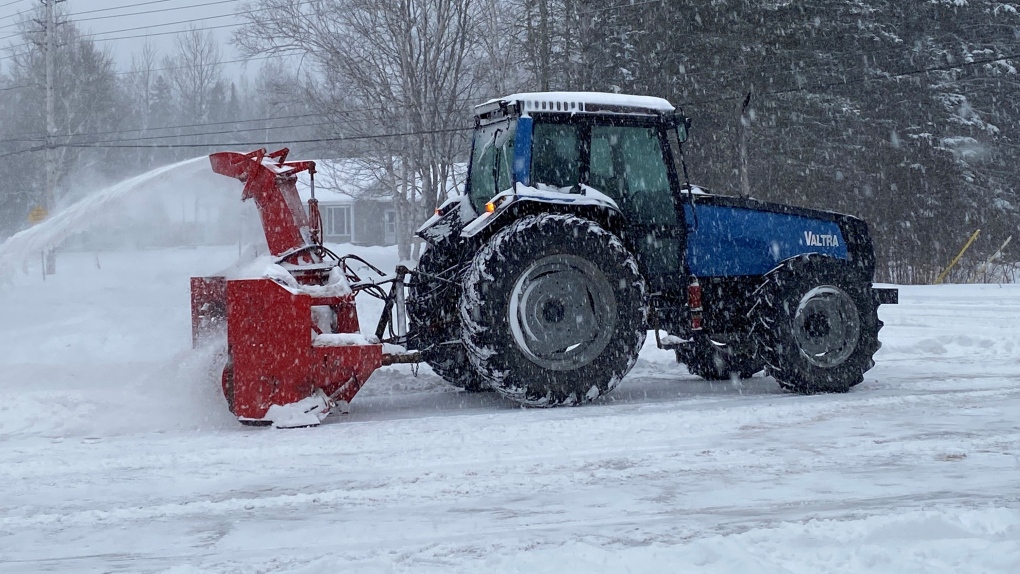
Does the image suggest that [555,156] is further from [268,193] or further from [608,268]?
[268,193]

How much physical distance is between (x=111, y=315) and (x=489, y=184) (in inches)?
222

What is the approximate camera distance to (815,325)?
22.8ft

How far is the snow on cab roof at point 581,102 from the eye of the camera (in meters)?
6.51

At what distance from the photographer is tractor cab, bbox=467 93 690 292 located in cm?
655

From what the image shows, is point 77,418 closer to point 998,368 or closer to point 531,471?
point 531,471

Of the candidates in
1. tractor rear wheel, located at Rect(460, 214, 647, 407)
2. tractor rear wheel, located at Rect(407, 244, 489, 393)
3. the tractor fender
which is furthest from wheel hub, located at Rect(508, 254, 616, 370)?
tractor rear wheel, located at Rect(407, 244, 489, 393)

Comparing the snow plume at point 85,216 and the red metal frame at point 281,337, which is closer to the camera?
the red metal frame at point 281,337

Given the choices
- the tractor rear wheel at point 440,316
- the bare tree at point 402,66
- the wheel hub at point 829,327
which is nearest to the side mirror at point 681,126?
the wheel hub at point 829,327

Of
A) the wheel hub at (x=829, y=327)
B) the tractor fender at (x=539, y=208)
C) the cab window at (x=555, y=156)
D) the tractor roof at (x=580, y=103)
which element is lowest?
the wheel hub at (x=829, y=327)

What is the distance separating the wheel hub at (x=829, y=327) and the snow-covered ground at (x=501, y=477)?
433 millimetres

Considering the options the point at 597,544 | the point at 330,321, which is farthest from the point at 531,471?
the point at 330,321

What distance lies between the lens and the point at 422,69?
943 inches

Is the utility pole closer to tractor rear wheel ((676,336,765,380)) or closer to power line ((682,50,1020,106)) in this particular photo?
power line ((682,50,1020,106))

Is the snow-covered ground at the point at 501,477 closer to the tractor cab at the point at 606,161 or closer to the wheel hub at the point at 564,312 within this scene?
the wheel hub at the point at 564,312
